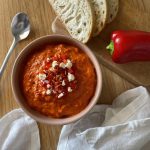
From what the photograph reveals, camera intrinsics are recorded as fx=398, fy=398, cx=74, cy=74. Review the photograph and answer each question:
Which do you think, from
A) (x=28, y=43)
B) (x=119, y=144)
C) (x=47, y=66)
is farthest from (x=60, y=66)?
(x=119, y=144)

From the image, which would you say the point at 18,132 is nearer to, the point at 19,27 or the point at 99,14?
the point at 19,27

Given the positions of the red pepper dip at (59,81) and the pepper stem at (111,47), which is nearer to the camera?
the red pepper dip at (59,81)

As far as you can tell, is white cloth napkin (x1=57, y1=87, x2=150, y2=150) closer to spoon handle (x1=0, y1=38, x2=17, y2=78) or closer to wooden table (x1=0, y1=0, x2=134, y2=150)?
wooden table (x1=0, y1=0, x2=134, y2=150)

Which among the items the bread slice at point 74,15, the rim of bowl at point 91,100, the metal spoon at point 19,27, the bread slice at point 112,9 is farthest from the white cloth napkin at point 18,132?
the bread slice at point 112,9

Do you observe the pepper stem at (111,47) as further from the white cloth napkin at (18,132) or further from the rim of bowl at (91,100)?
the white cloth napkin at (18,132)

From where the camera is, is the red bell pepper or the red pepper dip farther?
the red bell pepper

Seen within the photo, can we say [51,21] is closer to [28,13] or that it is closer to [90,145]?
[28,13]

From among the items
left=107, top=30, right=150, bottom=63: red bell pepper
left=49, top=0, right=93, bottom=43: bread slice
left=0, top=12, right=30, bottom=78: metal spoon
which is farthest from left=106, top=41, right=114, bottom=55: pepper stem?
left=0, top=12, right=30, bottom=78: metal spoon
